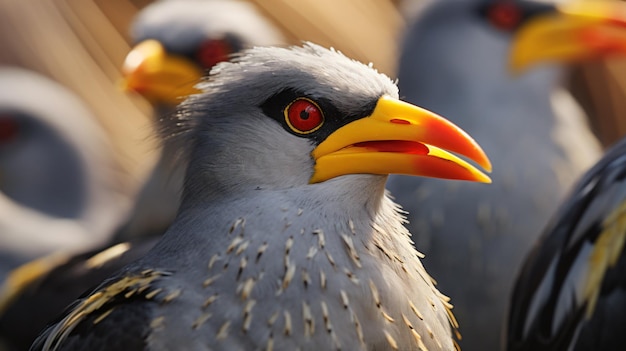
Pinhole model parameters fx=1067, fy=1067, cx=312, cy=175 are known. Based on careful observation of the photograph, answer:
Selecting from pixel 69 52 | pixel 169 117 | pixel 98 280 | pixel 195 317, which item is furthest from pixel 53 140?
pixel 195 317

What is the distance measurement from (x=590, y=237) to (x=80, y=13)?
3.79 metres

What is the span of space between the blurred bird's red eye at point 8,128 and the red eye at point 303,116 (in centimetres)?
291

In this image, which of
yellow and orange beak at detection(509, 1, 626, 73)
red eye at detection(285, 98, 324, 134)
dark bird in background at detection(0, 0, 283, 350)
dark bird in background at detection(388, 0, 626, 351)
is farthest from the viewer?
yellow and orange beak at detection(509, 1, 626, 73)

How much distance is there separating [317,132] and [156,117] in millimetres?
1801

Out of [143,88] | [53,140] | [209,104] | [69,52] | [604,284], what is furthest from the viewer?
[69,52]

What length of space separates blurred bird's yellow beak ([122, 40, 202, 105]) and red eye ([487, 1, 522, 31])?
973 millimetres

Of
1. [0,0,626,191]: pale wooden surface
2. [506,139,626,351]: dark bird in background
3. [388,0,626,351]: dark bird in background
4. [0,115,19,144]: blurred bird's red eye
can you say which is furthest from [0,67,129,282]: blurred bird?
[506,139,626,351]: dark bird in background

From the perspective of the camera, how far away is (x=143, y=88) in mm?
3461

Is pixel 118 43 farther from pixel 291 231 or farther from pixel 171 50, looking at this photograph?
pixel 291 231

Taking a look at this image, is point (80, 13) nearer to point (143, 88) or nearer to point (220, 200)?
point (143, 88)

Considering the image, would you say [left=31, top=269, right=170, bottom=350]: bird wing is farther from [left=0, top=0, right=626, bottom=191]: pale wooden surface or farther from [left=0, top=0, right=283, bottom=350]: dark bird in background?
[left=0, top=0, right=626, bottom=191]: pale wooden surface

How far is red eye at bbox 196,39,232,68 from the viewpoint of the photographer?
3588 mm

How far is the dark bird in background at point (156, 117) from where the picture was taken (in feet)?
9.41

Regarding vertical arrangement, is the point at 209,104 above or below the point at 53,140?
below
